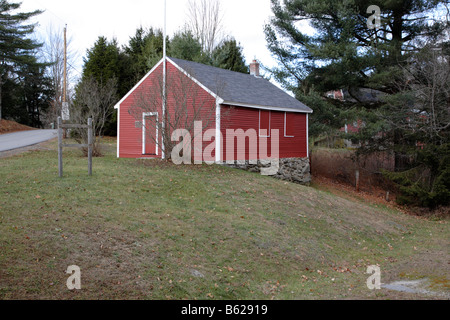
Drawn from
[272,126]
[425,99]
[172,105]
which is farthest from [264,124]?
[425,99]

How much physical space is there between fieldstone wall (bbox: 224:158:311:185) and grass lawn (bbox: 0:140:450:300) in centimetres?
384

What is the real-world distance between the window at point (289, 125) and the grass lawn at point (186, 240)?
672 centimetres

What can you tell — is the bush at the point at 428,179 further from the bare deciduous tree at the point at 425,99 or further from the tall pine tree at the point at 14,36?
the tall pine tree at the point at 14,36

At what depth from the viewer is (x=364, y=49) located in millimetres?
21219

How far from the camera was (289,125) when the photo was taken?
20.2 metres

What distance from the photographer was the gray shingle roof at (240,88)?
659 inches

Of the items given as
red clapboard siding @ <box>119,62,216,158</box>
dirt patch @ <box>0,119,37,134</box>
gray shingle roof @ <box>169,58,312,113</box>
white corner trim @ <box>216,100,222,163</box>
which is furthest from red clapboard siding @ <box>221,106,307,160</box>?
dirt patch @ <box>0,119,37,134</box>

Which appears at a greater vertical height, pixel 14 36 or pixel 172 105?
pixel 14 36

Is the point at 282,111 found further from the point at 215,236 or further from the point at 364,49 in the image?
the point at 215,236

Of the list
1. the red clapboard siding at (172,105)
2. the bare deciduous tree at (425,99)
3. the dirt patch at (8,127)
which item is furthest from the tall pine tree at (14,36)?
the bare deciduous tree at (425,99)

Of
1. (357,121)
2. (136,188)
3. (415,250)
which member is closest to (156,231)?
(136,188)

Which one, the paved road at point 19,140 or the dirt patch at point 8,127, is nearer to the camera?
the paved road at point 19,140

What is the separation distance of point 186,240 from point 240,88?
1233 cm

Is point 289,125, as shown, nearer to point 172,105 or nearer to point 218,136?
point 218,136
